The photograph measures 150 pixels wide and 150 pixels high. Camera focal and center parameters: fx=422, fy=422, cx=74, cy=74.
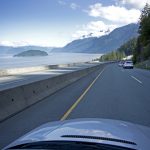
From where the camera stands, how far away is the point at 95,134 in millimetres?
4305

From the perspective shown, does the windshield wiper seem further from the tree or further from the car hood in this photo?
the tree

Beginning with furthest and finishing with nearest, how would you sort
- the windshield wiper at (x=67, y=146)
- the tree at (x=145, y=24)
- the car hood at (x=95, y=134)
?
the tree at (x=145, y=24) < the car hood at (x=95, y=134) < the windshield wiper at (x=67, y=146)

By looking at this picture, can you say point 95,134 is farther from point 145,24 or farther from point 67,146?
point 145,24

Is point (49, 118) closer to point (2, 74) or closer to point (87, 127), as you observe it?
point (87, 127)

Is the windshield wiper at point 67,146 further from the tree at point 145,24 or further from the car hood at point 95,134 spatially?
the tree at point 145,24

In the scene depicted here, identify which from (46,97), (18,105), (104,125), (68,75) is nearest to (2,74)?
(68,75)

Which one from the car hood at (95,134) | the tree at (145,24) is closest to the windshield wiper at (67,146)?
the car hood at (95,134)

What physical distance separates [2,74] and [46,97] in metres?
35.1

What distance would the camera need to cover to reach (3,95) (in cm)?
1361

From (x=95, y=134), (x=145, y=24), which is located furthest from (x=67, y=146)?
(x=145, y=24)

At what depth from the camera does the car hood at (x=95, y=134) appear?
4141 millimetres

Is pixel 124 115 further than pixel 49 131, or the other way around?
pixel 124 115

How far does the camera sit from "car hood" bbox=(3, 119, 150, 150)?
4.14 m

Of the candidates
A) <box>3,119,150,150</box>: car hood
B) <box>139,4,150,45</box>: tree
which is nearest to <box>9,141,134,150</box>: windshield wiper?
<box>3,119,150,150</box>: car hood
